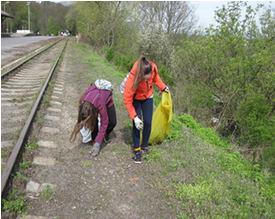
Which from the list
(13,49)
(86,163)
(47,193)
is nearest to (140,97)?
(86,163)

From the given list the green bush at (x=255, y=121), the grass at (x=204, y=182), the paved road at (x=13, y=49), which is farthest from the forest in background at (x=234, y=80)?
the paved road at (x=13, y=49)

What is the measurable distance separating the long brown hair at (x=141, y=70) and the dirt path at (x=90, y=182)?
1.26 metres

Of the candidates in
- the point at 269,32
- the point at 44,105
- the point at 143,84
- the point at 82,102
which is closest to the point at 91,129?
the point at 82,102

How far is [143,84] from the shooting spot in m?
5.71

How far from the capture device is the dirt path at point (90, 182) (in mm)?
4242

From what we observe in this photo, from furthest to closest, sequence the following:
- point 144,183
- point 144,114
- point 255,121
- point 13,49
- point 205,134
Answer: point 13,49, point 255,121, point 205,134, point 144,114, point 144,183

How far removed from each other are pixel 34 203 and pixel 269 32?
12852 mm

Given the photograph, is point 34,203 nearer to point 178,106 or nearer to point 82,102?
point 82,102

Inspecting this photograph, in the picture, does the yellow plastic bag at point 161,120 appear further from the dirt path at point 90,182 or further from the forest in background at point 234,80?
the forest in background at point 234,80

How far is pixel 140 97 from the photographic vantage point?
5.78 m

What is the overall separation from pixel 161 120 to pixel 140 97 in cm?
98

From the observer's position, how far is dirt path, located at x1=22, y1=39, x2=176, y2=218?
4.24m

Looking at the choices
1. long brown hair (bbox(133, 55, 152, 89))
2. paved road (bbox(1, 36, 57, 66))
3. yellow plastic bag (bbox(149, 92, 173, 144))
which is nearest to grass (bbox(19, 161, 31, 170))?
long brown hair (bbox(133, 55, 152, 89))

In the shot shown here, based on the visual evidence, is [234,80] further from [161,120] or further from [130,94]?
[130,94]
